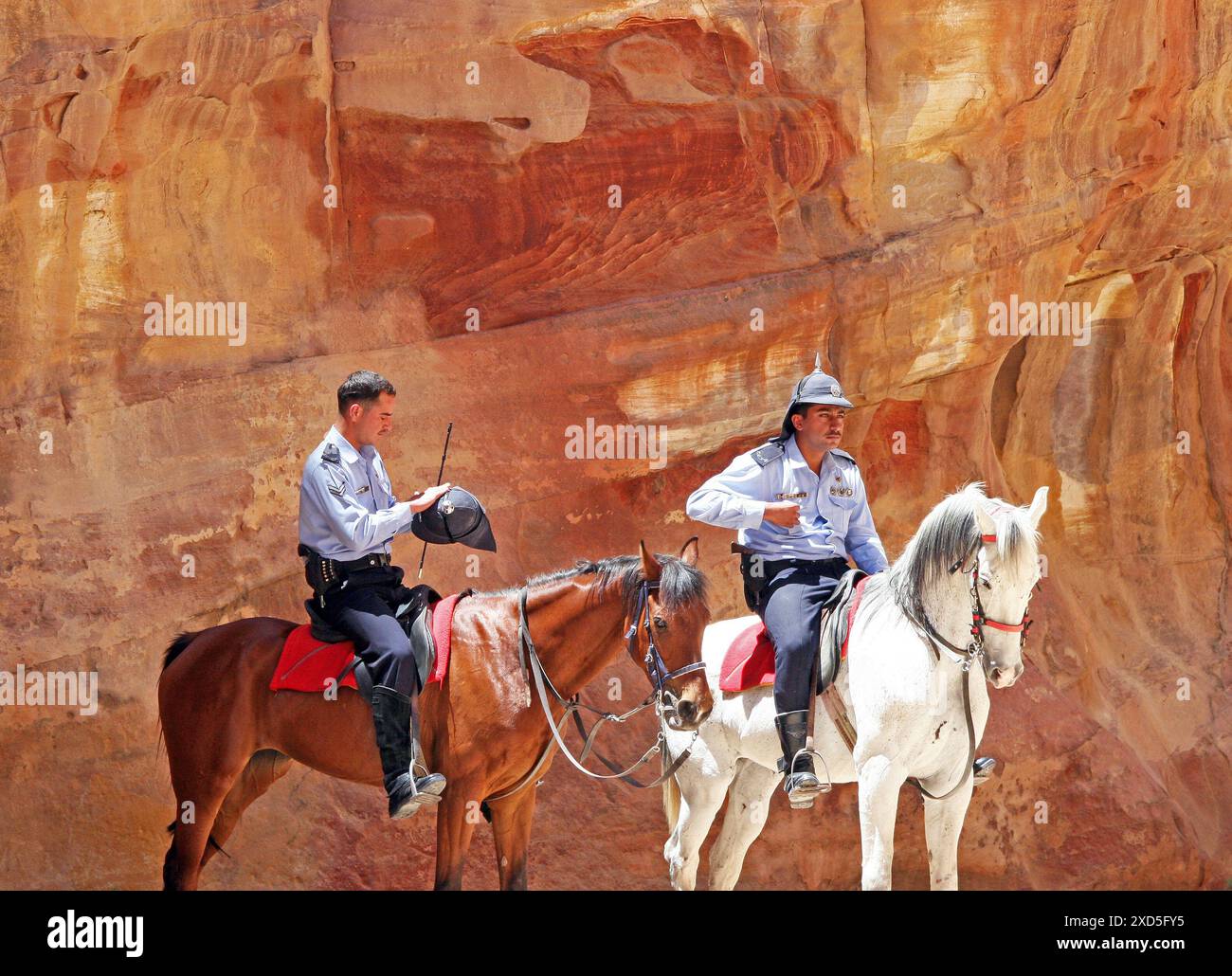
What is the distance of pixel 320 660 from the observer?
814cm

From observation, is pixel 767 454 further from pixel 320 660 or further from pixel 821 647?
pixel 320 660

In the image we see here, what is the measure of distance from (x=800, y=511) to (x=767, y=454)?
348 millimetres

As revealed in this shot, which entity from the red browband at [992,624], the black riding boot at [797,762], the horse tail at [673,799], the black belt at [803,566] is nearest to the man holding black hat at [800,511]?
the black belt at [803,566]

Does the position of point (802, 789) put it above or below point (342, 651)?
below

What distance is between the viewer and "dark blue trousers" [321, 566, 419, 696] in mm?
7828

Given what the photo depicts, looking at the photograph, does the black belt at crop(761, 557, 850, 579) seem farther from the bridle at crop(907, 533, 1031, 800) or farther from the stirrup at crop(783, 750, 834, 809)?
the stirrup at crop(783, 750, 834, 809)

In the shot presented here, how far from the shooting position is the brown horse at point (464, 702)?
7.76 metres

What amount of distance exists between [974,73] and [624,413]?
3.56 metres

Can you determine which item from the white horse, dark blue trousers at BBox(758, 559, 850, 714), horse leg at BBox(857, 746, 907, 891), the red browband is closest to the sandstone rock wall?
dark blue trousers at BBox(758, 559, 850, 714)

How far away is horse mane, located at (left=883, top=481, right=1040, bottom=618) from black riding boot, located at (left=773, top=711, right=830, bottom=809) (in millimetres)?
771

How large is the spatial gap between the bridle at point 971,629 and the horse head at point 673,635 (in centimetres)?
104

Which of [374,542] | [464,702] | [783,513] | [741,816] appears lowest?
[741,816]

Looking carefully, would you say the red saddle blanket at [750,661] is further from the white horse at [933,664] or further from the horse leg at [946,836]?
the horse leg at [946,836]

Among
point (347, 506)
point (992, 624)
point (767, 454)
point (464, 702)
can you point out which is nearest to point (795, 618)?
point (767, 454)
